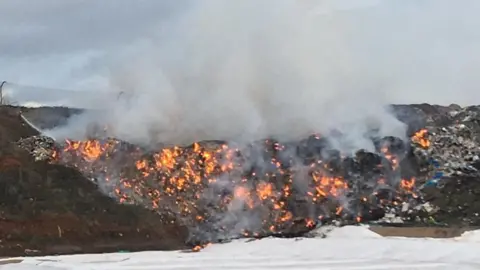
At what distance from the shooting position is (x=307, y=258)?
11.5 metres

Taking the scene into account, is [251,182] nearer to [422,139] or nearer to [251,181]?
[251,181]

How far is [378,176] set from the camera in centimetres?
1856

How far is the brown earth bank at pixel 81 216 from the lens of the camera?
15.6 metres

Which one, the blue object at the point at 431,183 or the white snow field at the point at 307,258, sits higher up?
the blue object at the point at 431,183

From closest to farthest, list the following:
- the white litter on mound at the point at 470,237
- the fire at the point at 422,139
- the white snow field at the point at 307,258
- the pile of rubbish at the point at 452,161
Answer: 1. the white snow field at the point at 307,258
2. the white litter on mound at the point at 470,237
3. the pile of rubbish at the point at 452,161
4. the fire at the point at 422,139

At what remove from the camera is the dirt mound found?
51.1 ft

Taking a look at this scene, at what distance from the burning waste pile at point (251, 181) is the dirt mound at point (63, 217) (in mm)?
471

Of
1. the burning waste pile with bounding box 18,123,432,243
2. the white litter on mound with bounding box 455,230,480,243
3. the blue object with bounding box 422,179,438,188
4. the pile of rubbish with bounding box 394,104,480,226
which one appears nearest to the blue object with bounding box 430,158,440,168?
the pile of rubbish with bounding box 394,104,480,226

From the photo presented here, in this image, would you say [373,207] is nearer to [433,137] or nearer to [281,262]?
[433,137]

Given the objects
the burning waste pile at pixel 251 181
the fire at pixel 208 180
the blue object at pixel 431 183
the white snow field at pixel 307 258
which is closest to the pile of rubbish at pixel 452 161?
the blue object at pixel 431 183

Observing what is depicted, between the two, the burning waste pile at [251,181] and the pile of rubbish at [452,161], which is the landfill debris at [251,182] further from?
the pile of rubbish at [452,161]

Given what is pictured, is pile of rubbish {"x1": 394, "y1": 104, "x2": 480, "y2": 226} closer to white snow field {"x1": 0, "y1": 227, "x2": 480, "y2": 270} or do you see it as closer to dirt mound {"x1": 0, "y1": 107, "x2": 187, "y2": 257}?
white snow field {"x1": 0, "y1": 227, "x2": 480, "y2": 270}

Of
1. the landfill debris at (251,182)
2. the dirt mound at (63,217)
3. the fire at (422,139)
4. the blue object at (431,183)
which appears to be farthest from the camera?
the fire at (422,139)

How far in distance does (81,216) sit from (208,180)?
136 inches
